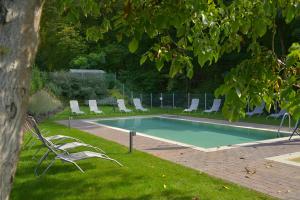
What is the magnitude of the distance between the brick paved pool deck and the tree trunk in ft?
16.5

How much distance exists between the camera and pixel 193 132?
15898 mm

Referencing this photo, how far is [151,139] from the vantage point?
12.0 m

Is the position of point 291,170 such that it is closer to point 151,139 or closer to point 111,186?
point 111,186

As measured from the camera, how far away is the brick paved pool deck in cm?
650

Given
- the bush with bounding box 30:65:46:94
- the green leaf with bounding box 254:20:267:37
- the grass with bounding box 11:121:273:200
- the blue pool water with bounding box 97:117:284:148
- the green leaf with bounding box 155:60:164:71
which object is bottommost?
the grass with bounding box 11:121:273:200

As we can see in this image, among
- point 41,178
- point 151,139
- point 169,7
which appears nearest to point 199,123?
point 151,139

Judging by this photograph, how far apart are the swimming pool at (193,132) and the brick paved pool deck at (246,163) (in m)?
2.20

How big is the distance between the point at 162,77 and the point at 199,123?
537 inches

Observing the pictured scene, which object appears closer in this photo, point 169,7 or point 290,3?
point 290,3

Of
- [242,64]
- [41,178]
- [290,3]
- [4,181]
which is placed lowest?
[41,178]

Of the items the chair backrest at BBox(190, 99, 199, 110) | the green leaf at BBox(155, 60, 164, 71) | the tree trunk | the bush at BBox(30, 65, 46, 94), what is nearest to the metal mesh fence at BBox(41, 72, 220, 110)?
the bush at BBox(30, 65, 46, 94)

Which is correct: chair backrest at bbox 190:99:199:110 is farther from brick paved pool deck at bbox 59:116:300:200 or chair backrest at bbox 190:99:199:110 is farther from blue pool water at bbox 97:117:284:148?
brick paved pool deck at bbox 59:116:300:200

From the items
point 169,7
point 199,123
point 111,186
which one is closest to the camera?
point 169,7

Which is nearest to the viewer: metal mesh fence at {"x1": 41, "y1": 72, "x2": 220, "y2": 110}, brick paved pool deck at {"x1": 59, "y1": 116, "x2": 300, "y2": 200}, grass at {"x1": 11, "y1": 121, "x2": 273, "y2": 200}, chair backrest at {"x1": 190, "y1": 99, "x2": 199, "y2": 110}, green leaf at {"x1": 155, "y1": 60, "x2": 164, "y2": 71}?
green leaf at {"x1": 155, "y1": 60, "x2": 164, "y2": 71}
